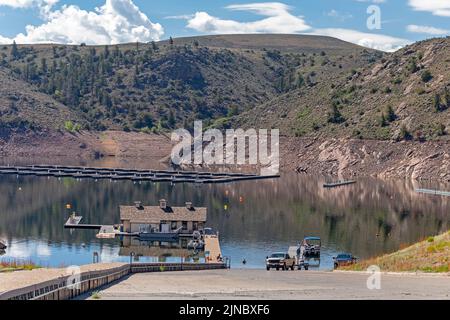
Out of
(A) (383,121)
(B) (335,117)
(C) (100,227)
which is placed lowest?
(C) (100,227)

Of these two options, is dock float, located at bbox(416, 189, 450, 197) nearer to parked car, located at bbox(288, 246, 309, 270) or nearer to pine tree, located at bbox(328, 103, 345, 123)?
parked car, located at bbox(288, 246, 309, 270)

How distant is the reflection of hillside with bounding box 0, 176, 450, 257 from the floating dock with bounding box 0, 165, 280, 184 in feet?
18.5

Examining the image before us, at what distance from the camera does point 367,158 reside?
176 m

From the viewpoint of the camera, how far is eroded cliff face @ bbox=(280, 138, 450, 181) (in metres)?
166

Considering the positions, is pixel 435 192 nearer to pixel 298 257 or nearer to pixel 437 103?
pixel 437 103

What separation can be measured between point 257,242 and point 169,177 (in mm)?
76344

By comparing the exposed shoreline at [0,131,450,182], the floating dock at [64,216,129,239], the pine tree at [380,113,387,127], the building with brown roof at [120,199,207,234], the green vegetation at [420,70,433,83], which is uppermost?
the green vegetation at [420,70,433,83]

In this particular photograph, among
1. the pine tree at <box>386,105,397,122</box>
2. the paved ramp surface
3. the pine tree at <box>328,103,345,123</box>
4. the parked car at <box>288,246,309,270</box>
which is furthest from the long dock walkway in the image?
the pine tree at <box>328,103,345,123</box>

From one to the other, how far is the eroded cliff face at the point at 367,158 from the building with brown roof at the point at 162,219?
82.3 m

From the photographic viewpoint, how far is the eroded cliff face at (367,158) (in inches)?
6521

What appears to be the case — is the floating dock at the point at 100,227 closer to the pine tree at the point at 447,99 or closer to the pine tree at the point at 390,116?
the pine tree at the point at 390,116

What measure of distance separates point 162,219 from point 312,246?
19.9m

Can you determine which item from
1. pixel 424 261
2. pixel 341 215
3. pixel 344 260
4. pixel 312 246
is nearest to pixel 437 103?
pixel 341 215
